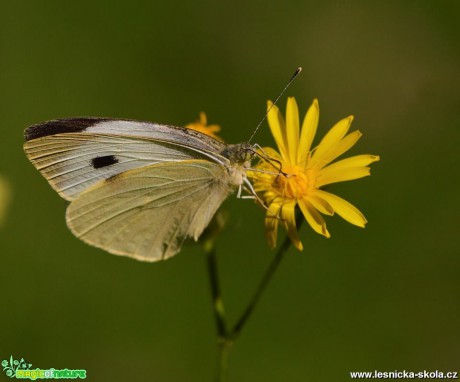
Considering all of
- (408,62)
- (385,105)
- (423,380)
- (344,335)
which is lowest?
(423,380)

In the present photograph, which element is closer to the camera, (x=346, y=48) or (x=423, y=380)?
(x=423, y=380)

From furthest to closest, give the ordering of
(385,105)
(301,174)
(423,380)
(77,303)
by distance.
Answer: (385,105), (77,303), (423,380), (301,174)

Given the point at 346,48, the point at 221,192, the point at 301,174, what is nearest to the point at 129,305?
A: the point at 221,192

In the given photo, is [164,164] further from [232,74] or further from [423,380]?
[232,74]

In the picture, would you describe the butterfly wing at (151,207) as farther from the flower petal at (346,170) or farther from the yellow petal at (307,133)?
the flower petal at (346,170)

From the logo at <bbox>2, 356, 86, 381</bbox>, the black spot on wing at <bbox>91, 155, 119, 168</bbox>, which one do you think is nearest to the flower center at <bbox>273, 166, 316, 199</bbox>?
the black spot on wing at <bbox>91, 155, 119, 168</bbox>

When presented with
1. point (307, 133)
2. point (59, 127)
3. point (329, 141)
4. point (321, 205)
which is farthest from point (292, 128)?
point (59, 127)

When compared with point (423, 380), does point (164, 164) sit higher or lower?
higher
